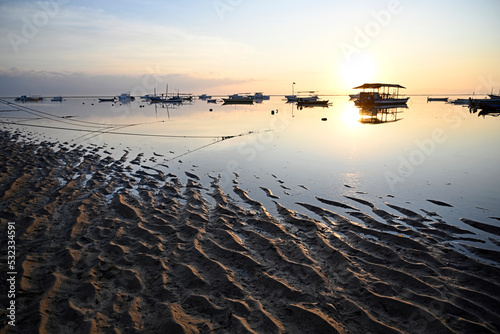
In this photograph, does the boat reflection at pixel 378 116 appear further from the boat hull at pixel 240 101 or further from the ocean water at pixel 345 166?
the boat hull at pixel 240 101

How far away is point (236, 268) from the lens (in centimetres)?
590

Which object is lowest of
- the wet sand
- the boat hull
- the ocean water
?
the wet sand

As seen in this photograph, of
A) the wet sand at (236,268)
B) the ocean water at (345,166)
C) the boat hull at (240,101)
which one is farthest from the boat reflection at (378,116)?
the boat hull at (240,101)

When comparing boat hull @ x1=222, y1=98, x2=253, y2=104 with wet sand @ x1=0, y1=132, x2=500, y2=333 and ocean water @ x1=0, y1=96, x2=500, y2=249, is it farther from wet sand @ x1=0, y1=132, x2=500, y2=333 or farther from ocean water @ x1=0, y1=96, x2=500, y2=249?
wet sand @ x1=0, y1=132, x2=500, y2=333

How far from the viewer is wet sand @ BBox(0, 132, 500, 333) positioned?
14.4 feet

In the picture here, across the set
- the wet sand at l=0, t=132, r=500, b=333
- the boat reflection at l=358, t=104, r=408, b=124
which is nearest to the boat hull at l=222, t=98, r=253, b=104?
the boat reflection at l=358, t=104, r=408, b=124

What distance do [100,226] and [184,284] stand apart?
12.5 feet

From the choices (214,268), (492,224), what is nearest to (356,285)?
(214,268)

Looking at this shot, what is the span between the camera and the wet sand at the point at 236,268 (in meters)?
4.40

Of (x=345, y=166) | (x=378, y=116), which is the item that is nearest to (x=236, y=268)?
(x=345, y=166)

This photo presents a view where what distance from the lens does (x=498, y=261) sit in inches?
251

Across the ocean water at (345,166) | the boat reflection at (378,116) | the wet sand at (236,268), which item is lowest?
the wet sand at (236,268)

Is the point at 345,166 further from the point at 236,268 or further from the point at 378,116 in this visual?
the point at 378,116

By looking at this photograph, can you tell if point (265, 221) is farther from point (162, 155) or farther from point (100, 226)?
point (162, 155)
